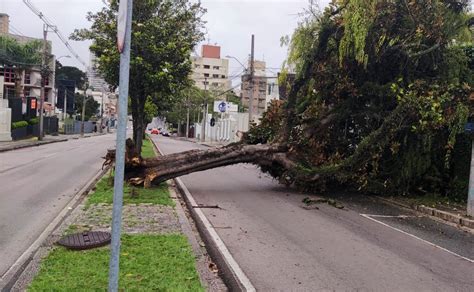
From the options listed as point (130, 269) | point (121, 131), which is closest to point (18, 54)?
point (130, 269)

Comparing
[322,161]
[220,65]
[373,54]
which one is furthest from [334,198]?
[220,65]

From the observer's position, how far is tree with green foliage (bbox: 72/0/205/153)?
17391 millimetres

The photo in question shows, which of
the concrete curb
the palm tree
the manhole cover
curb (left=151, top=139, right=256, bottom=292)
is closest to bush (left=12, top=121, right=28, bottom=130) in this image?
the palm tree

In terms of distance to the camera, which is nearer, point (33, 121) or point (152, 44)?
point (152, 44)

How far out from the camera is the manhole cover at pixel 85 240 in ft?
23.4

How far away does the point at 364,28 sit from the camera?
13539mm

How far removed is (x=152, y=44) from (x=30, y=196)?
7142 mm

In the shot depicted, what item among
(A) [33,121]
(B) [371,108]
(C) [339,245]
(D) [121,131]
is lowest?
(C) [339,245]

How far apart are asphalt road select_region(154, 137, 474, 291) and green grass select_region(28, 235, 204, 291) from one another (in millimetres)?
867

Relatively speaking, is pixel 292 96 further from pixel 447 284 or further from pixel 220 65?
pixel 220 65

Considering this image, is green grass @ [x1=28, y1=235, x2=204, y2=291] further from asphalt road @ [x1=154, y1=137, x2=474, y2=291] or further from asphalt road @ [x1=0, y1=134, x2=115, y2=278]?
asphalt road @ [x1=154, y1=137, x2=474, y2=291]

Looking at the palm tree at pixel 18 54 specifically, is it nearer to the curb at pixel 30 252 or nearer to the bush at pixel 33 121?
the bush at pixel 33 121

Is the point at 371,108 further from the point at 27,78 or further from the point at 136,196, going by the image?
the point at 27,78

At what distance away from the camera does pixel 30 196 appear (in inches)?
493
